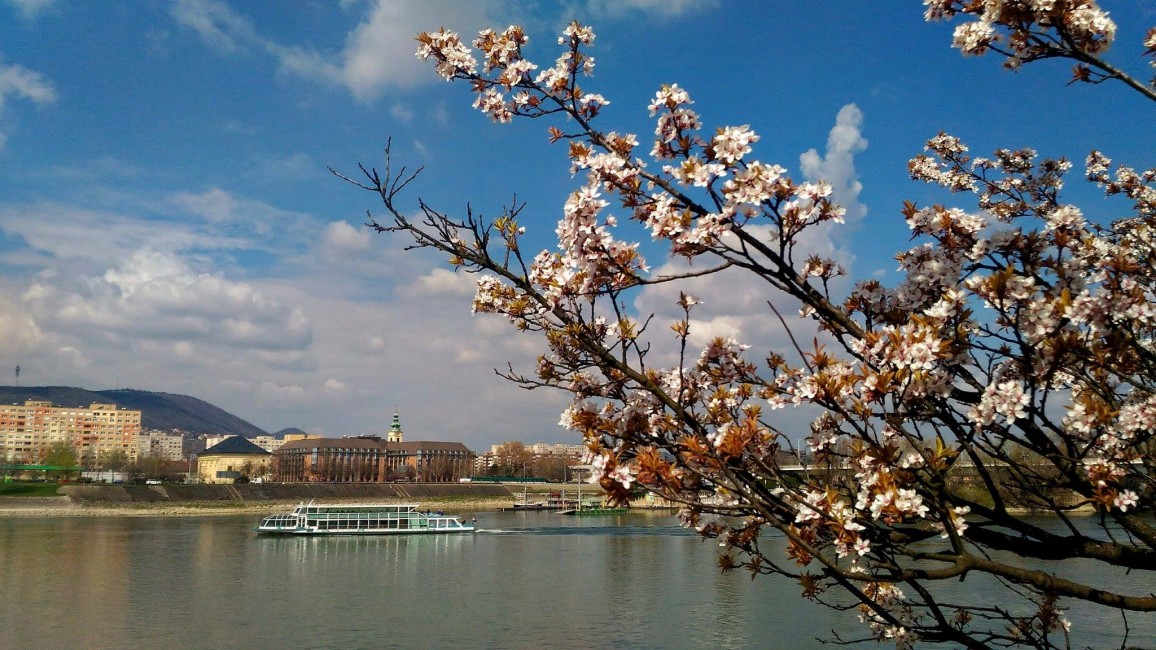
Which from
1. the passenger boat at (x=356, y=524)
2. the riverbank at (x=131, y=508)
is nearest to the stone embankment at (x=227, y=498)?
the riverbank at (x=131, y=508)

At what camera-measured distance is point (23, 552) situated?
1709 inches

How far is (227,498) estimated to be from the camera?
95562 mm

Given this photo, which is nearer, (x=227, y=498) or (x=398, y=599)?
(x=398, y=599)

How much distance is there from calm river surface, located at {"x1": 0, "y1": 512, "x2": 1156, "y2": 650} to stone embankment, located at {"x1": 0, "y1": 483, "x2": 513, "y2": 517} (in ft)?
127

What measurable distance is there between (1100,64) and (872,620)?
3.36 m

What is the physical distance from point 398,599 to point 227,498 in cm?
7526

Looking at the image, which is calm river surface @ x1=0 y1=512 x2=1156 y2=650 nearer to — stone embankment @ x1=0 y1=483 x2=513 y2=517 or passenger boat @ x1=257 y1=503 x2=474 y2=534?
passenger boat @ x1=257 y1=503 x2=474 y2=534

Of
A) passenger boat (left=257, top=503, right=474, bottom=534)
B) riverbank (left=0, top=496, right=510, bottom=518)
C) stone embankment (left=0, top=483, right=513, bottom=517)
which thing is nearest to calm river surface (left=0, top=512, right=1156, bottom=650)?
passenger boat (left=257, top=503, right=474, bottom=534)

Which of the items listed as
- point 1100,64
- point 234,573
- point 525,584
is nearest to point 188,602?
point 234,573

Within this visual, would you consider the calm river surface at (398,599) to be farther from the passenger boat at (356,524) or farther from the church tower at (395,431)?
the church tower at (395,431)

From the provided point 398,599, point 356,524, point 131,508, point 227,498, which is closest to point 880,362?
point 398,599

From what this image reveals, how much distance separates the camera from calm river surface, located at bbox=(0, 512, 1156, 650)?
2192cm

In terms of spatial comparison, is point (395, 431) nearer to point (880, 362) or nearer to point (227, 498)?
point (227, 498)

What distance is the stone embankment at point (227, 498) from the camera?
8306 centimetres
